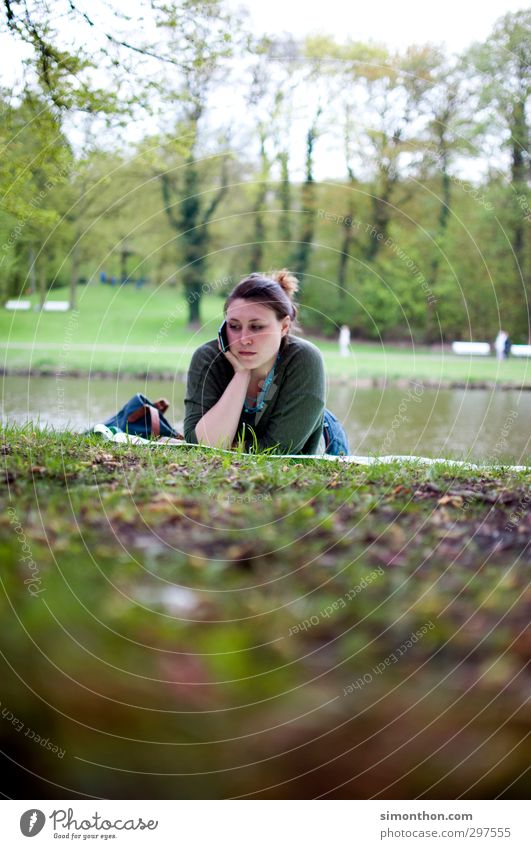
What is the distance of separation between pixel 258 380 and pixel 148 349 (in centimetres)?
1438

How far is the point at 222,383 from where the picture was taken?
4812mm

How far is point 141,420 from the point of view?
5.70 m

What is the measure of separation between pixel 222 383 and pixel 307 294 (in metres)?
16.0

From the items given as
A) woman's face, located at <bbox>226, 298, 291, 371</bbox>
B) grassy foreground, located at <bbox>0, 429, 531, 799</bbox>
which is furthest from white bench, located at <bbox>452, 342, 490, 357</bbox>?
grassy foreground, located at <bbox>0, 429, 531, 799</bbox>

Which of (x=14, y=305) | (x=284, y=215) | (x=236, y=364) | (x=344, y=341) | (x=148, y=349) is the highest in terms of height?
(x=284, y=215)

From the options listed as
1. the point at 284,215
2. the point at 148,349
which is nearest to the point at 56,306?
the point at 148,349

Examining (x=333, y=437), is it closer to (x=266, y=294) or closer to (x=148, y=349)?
(x=266, y=294)
